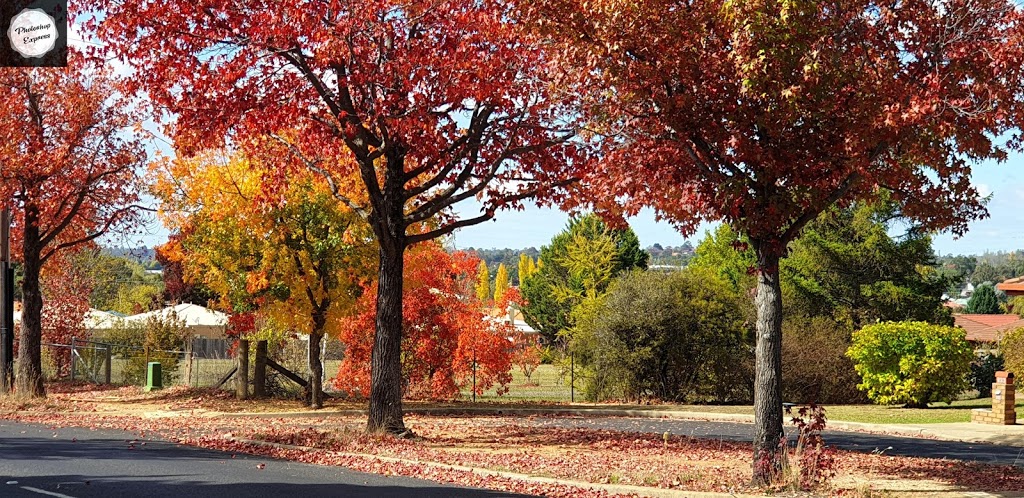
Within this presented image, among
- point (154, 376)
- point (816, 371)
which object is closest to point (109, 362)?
point (154, 376)

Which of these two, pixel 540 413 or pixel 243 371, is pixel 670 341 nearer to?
pixel 540 413

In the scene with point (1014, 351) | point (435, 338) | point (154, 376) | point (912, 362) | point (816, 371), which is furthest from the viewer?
point (816, 371)

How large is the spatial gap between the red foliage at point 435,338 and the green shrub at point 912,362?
9519 millimetres

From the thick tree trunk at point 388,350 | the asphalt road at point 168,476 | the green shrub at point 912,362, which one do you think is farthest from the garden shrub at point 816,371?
the asphalt road at point 168,476

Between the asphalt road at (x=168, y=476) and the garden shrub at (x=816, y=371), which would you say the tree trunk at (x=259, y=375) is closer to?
the asphalt road at (x=168, y=476)

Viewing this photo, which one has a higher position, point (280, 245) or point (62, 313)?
point (280, 245)

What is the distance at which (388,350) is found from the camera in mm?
16312

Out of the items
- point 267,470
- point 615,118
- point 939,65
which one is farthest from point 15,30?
point 939,65

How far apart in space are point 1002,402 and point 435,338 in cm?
1287

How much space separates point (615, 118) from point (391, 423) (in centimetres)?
666

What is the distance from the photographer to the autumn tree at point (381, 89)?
48.8 feet

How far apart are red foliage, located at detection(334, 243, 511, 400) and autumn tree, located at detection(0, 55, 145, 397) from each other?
22.5 feet

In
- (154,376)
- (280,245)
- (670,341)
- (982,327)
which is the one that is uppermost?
(280,245)

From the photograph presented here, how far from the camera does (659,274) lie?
96.0ft
